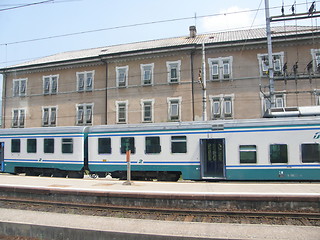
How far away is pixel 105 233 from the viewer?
21.6ft

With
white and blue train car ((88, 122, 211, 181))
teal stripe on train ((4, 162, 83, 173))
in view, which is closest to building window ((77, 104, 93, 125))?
teal stripe on train ((4, 162, 83, 173))

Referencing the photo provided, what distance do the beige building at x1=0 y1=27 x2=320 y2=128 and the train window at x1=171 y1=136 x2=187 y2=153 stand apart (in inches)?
424

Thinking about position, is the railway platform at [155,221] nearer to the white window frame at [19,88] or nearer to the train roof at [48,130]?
the train roof at [48,130]

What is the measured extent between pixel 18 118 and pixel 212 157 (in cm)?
2628

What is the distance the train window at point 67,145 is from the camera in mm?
15780

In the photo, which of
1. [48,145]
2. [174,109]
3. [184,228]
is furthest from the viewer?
[174,109]

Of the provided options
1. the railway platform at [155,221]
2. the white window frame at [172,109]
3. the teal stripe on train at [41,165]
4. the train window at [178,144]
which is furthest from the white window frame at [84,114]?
the railway platform at [155,221]

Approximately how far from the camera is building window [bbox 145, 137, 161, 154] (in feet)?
46.3

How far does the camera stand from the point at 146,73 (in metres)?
27.3

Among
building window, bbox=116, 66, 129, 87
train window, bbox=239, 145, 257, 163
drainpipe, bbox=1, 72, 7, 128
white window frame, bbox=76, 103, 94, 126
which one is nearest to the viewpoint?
train window, bbox=239, 145, 257, 163

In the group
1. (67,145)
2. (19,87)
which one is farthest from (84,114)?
(67,145)

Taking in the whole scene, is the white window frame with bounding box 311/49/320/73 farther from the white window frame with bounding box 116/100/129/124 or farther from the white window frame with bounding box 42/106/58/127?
the white window frame with bounding box 42/106/58/127

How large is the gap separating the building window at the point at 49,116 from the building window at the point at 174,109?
12892 millimetres

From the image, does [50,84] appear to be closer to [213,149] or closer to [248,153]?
[213,149]
